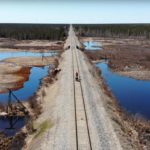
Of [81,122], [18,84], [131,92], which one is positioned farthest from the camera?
[18,84]

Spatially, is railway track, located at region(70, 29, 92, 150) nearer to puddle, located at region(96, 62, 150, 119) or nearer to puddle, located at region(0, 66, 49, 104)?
puddle, located at region(96, 62, 150, 119)

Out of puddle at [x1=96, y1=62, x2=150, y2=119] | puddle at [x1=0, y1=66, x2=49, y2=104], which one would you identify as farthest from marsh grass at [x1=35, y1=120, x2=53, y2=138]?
puddle at [x1=0, y1=66, x2=49, y2=104]

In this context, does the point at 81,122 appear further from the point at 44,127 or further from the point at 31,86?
the point at 31,86

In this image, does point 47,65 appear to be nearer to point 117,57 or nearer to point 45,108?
point 117,57

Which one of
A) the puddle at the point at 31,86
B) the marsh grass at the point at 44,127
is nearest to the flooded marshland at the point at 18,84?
the puddle at the point at 31,86

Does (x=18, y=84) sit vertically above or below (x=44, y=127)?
below

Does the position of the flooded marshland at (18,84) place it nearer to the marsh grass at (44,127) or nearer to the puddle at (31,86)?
the puddle at (31,86)

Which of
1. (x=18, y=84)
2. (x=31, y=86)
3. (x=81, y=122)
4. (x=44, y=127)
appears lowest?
(x=31, y=86)

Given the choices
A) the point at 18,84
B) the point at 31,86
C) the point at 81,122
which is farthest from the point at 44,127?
the point at 18,84

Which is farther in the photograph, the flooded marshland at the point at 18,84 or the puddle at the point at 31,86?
the puddle at the point at 31,86

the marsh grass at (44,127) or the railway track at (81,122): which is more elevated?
the railway track at (81,122)
